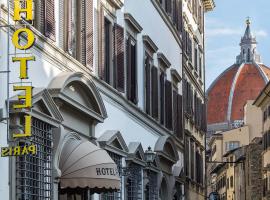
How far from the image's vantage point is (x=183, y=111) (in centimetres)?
4125

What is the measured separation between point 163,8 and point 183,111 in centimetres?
731

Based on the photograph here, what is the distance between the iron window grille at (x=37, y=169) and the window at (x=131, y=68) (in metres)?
9.13

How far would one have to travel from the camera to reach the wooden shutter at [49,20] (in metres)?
19.1

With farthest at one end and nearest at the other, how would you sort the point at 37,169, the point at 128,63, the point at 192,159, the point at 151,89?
the point at 192,159, the point at 151,89, the point at 128,63, the point at 37,169

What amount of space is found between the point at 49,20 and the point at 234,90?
156m

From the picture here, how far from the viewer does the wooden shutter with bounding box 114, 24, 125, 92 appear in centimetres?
2595

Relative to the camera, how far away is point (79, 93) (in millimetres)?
21281

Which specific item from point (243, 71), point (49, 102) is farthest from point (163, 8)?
point (243, 71)

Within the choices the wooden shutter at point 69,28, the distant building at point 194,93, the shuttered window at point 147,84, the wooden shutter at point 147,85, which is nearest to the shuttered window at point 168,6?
the distant building at point 194,93

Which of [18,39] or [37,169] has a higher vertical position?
[18,39]

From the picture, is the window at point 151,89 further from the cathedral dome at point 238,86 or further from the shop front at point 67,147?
the cathedral dome at point 238,86

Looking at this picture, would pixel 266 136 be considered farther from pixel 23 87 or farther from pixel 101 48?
pixel 23 87

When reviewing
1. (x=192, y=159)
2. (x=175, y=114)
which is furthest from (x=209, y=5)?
(x=175, y=114)

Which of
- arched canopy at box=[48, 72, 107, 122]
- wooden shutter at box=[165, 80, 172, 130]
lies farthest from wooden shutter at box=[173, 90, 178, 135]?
arched canopy at box=[48, 72, 107, 122]
